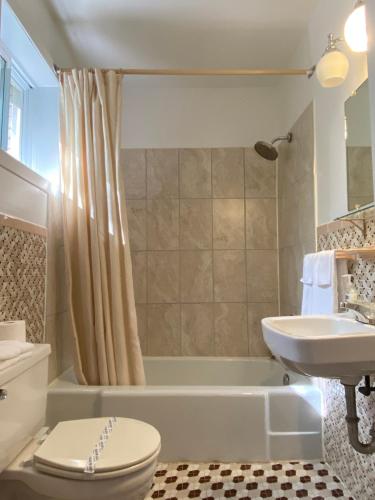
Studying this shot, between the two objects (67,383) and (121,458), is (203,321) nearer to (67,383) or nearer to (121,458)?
(67,383)

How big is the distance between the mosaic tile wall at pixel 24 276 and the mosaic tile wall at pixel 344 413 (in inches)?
61.1

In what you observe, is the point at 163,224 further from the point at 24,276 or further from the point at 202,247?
the point at 24,276

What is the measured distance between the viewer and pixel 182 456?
6.05ft

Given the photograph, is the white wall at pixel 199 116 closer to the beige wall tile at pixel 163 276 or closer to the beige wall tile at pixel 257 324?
the beige wall tile at pixel 163 276

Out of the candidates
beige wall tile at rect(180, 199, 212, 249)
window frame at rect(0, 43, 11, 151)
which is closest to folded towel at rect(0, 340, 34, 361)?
window frame at rect(0, 43, 11, 151)

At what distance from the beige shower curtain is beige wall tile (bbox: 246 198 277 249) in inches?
47.6

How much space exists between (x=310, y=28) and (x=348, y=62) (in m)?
0.73

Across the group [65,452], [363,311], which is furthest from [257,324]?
[65,452]

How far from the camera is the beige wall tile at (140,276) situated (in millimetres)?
2822

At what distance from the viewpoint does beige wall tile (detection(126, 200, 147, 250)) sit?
2.85m

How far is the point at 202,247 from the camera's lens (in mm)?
2844

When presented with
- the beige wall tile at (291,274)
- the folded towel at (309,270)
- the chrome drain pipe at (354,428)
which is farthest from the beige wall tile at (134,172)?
the chrome drain pipe at (354,428)

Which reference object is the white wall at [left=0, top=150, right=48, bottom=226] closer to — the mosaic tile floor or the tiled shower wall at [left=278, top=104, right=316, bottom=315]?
the mosaic tile floor

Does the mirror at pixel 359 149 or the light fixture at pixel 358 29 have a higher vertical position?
the light fixture at pixel 358 29
